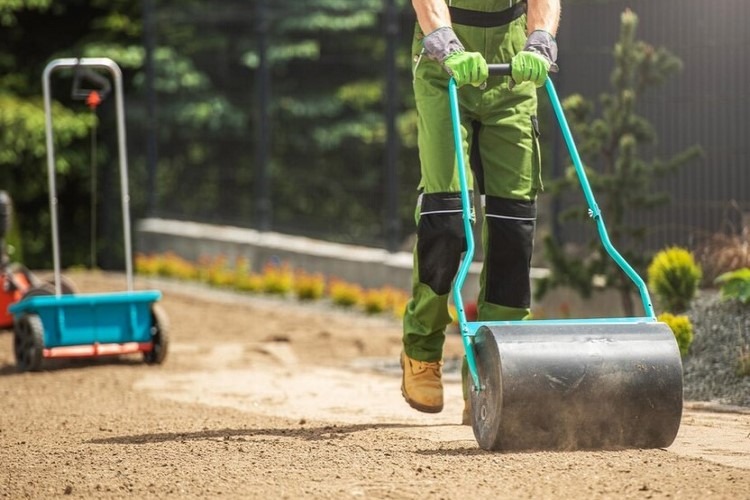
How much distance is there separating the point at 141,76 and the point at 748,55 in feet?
37.2

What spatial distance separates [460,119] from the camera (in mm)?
6070

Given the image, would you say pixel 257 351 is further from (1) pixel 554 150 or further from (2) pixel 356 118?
(2) pixel 356 118

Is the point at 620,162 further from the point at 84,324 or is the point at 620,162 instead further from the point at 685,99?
the point at 84,324

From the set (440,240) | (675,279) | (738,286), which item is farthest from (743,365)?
(440,240)

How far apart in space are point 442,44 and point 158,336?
3961 mm

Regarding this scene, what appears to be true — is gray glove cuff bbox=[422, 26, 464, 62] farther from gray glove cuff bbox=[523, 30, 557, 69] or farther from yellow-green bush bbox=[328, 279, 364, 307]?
yellow-green bush bbox=[328, 279, 364, 307]

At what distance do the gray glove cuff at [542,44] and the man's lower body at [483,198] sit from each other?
246mm

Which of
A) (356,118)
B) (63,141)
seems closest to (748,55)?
(356,118)

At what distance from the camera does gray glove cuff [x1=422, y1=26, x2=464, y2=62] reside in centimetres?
573

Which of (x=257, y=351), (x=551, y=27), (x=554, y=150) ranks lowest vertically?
(x=257, y=351)

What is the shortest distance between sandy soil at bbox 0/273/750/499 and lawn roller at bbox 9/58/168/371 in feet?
0.46

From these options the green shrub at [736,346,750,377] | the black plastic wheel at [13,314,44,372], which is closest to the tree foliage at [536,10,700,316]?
the green shrub at [736,346,750,377]

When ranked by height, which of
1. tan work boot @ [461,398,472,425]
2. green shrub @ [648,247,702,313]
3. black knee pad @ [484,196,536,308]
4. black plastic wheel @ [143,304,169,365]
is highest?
black knee pad @ [484,196,536,308]

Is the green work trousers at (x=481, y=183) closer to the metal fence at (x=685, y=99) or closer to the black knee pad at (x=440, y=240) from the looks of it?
the black knee pad at (x=440, y=240)
